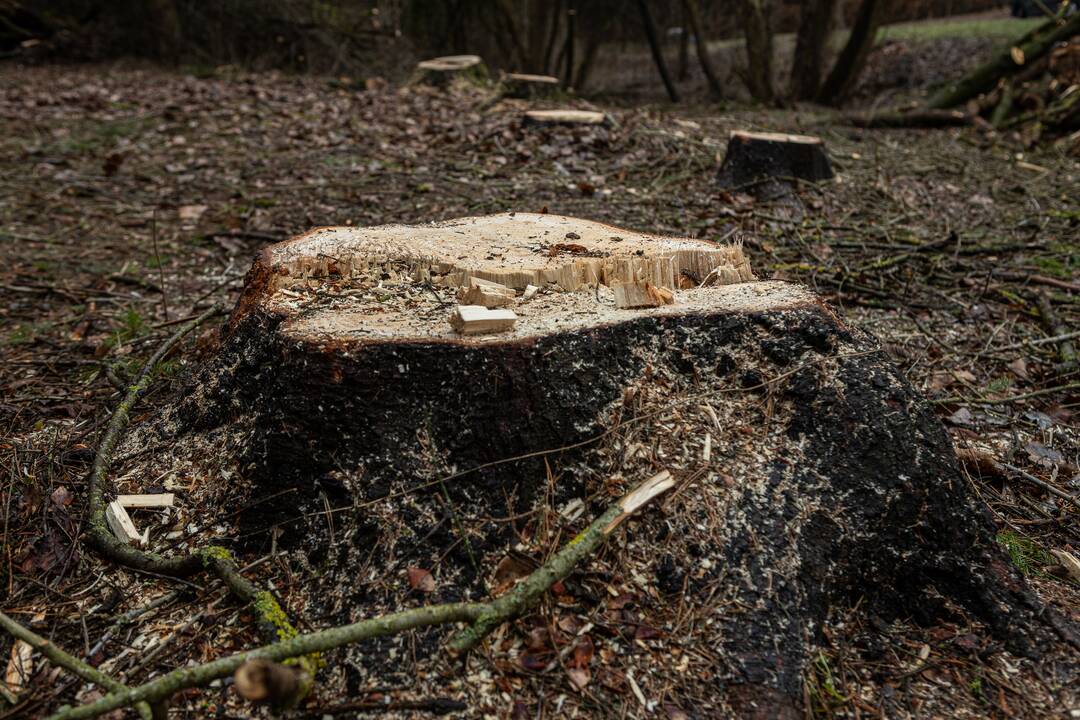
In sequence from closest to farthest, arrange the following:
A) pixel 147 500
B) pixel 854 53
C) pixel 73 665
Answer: pixel 73 665 → pixel 147 500 → pixel 854 53

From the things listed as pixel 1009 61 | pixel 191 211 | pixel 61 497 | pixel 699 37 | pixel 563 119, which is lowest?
pixel 61 497

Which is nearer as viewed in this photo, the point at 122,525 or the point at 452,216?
the point at 122,525

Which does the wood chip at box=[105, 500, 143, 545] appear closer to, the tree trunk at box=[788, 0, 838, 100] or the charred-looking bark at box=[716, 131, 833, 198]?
the charred-looking bark at box=[716, 131, 833, 198]

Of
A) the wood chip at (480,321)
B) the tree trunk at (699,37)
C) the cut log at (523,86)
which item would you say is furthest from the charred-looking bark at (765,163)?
the tree trunk at (699,37)

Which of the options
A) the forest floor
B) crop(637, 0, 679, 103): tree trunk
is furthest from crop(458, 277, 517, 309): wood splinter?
crop(637, 0, 679, 103): tree trunk

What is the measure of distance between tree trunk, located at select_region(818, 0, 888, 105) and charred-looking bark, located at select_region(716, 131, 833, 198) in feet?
17.3

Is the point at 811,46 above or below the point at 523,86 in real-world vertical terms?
above

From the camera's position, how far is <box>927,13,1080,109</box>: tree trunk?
302 inches

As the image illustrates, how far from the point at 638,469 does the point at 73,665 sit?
4.35ft

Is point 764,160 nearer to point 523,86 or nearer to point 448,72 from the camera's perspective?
point 523,86

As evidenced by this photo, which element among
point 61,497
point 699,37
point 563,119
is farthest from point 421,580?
point 699,37

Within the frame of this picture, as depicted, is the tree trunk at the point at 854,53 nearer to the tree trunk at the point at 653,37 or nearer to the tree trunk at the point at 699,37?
the tree trunk at the point at 699,37

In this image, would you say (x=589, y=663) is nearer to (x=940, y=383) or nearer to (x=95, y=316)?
(x=940, y=383)

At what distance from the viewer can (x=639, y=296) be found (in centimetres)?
201
